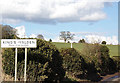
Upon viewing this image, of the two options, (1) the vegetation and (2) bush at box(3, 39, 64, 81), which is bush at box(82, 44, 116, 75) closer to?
(1) the vegetation

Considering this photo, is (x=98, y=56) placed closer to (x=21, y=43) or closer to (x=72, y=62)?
(x=72, y=62)

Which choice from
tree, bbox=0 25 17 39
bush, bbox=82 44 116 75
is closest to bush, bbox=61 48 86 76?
bush, bbox=82 44 116 75

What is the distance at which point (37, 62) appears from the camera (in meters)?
8.83

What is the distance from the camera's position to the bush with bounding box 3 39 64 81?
8734 millimetres

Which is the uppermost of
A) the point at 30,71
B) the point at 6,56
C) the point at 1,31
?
the point at 1,31

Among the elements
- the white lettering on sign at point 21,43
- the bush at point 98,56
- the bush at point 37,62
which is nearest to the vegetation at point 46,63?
the bush at point 37,62

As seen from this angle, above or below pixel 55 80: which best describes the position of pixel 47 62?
above

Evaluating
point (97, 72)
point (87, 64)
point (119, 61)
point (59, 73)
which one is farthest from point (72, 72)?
point (119, 61)

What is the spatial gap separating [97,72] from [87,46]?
250 cm

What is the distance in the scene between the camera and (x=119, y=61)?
22000 millimetres

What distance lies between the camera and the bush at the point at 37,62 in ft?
28.7

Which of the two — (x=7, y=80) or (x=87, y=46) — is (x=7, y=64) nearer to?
(x=7, y=80)

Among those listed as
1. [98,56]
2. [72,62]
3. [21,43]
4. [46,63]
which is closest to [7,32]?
[72,62]

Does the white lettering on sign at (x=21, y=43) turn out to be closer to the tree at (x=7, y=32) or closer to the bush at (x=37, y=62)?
the bush at (x=37, y=62)
